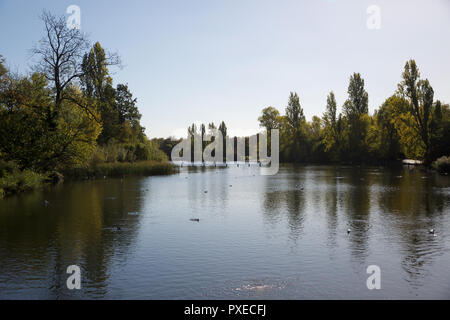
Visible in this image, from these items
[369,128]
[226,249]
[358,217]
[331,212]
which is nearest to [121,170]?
[331,212]

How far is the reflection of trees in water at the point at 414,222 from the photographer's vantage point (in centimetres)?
1412

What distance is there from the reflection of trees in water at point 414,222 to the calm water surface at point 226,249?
0.20 ft

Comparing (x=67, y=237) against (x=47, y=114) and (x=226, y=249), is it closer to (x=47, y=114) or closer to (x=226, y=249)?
(x=226, y=249)

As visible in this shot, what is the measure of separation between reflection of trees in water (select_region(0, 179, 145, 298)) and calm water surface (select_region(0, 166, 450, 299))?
53 mm

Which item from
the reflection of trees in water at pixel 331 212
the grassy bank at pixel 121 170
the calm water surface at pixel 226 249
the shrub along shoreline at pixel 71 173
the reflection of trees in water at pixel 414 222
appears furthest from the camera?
the grassy bank at pixel 121 170

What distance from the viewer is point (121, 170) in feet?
193

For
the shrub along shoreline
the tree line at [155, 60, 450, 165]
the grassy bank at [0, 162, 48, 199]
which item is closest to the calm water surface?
the grassy bank at [0, 162, 48, 199]

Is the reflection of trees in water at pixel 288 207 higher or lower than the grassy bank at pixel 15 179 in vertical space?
lower

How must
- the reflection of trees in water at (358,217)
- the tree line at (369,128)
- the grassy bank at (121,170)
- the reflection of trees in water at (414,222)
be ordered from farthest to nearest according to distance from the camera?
the tree line at (369,128) < the grassy bank at (121,170) < the reflection of trees in water at (358,217) < the reflection of trees in water at (414,222)

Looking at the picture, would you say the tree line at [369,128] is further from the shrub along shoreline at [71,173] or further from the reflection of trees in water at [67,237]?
the reflection of trees in water at [67,237]

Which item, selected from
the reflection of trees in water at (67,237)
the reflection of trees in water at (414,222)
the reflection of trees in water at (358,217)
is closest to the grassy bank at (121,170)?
the reflection of trees in water at (67,237)

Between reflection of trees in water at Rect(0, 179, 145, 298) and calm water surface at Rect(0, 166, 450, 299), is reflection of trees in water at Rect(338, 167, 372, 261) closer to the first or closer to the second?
calm water surface at Rect(0, 166, 450, 299)

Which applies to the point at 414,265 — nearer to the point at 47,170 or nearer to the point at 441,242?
the point at 441,242

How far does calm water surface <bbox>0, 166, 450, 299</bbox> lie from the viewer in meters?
11.6
